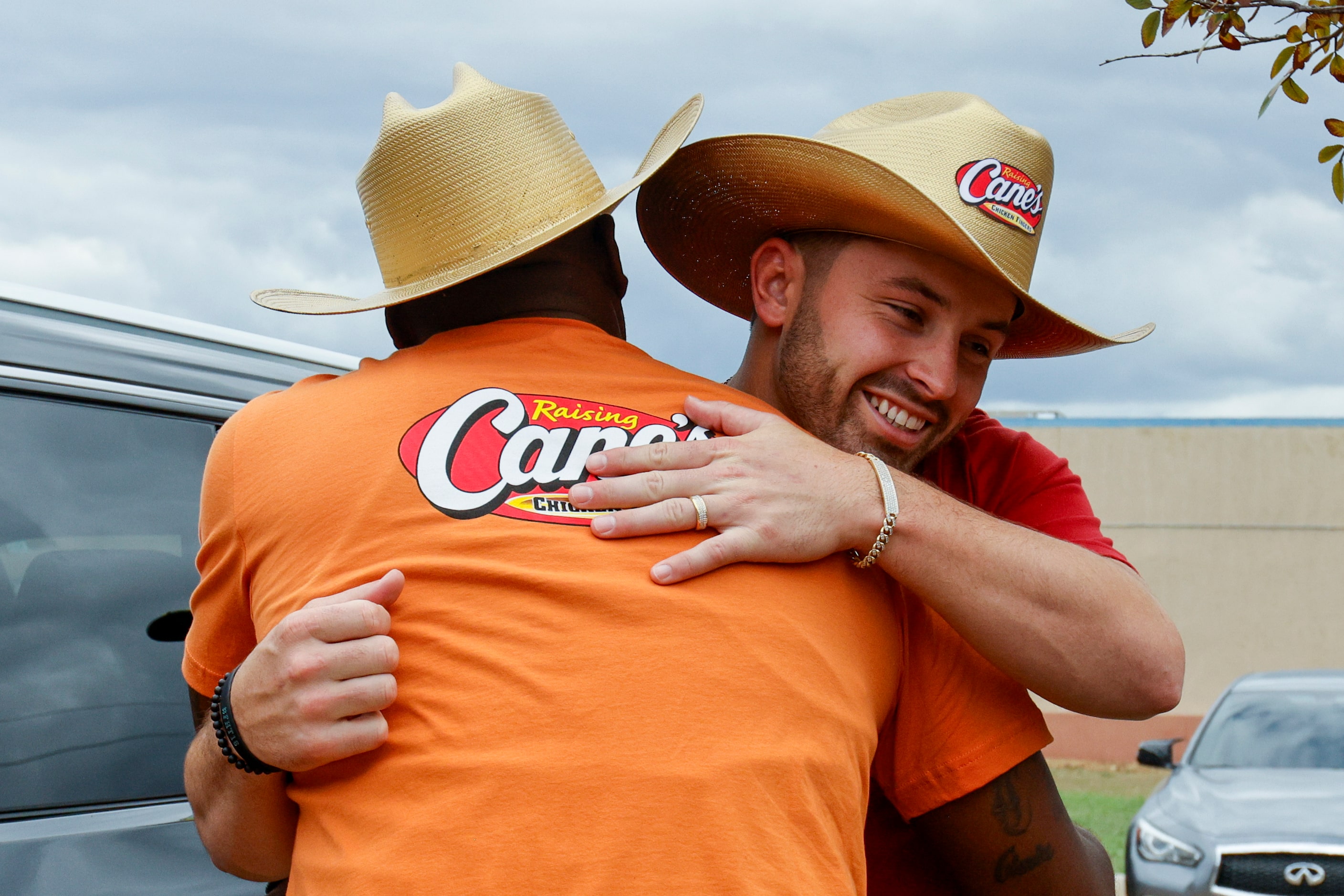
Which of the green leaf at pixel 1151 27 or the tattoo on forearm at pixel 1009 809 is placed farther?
the green leaf at pixel 1151 27

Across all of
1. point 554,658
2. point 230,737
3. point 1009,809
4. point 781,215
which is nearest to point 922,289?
point 781,215

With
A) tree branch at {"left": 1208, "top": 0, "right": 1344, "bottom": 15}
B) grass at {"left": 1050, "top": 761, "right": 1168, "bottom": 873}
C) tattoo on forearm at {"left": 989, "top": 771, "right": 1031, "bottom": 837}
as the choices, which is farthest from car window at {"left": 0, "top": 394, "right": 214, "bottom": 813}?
grass at {"left": 1050, "top": 761, "right": 1168, "bottom": 873}

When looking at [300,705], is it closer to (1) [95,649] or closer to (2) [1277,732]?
(1) [95,649]

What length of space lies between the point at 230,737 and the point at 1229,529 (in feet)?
67.3

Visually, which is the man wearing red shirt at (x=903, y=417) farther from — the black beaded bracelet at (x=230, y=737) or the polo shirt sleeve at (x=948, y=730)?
the black beaded bracelet at (x=230, y=737)

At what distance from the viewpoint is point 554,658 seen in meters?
1.50

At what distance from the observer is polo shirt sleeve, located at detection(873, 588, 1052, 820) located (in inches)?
71.5

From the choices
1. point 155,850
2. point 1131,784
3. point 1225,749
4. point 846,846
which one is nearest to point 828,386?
point 846,846

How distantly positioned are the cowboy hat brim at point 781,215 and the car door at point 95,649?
1.12 meters

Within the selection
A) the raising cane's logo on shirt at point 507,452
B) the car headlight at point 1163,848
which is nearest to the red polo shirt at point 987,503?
the raising cane's logo on shirt at point 507,452

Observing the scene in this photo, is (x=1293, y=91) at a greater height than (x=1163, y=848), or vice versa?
(x=1293, y=91)

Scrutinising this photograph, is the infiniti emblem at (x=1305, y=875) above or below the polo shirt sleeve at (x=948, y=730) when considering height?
below

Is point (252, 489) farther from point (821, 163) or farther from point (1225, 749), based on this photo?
point (1225, 749)

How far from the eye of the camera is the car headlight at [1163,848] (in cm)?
640
